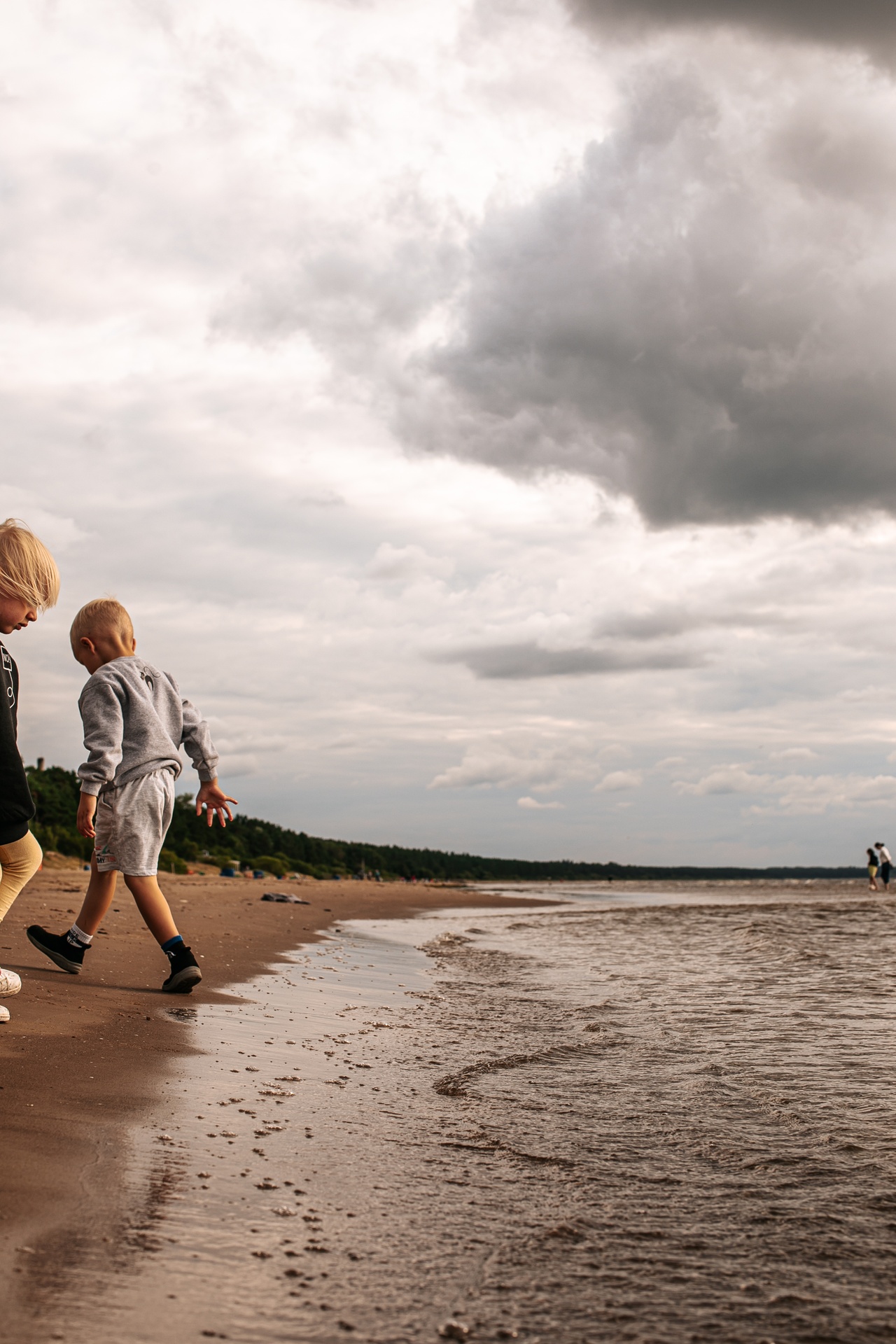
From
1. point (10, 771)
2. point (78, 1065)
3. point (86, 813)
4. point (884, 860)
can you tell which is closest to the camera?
point (78, 1065)

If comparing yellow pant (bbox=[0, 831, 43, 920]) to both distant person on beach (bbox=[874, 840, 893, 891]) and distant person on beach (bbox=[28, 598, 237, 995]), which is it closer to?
distant person on beach (bbox=[28, 598, 237, 995])

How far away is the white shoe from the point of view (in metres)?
4.24

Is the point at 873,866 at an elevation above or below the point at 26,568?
below

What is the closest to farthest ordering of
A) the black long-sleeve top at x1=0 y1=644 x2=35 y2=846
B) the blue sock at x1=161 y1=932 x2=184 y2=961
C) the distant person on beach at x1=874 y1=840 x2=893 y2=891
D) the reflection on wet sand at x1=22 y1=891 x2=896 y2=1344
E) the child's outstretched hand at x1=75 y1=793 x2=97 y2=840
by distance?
1. the reflection on wet sand at x1=22 y1=891 x2=896 y2=1344
2. the black long-sleeve top at x1=0 y1=644 x2=35 y2=846
3. the child's outstretched hand at x1=75 y1=793 x2=97 y2=840
4. the blue sock at x1=161 y1=932 x2=184 y2=961
5. the distant person on beach at x1=874 y1=840 x2=893 y2=891

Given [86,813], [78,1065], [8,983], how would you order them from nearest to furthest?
1. [78,1065]
2. [8,983]
3. [86,813]

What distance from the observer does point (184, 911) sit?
39.0 feet

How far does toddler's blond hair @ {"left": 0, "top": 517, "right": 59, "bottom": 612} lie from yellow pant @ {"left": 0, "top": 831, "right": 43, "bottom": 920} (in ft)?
3.60

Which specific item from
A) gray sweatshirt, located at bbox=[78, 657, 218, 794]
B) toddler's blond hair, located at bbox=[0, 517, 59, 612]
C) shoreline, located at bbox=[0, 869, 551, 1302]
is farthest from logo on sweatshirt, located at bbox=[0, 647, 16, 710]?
shoreline, located at bbox=[0, 869, 551, 1302]

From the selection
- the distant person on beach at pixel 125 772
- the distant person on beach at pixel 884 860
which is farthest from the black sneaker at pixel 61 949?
the distant person on beach at pixel 884 860

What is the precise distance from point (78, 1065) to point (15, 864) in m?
1.25

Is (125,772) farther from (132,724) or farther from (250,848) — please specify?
(250,848)

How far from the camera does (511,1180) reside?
8.56ft

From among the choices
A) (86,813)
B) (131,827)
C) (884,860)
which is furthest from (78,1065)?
(884,860)

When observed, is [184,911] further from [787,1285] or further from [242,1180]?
[787,1285]
